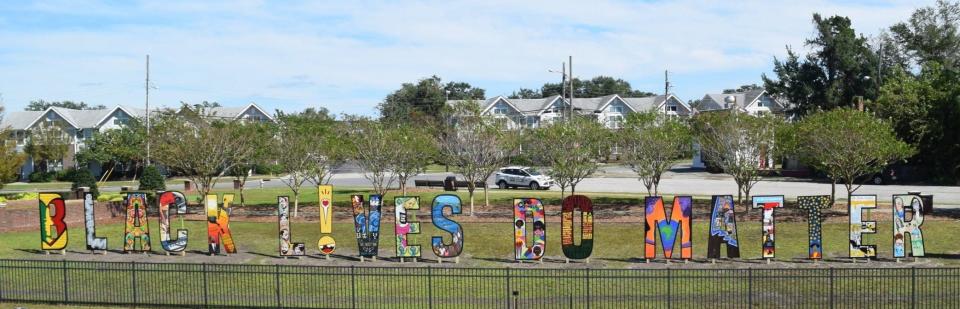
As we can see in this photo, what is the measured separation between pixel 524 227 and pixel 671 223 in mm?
4344

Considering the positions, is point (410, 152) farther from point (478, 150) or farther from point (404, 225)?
point (404, 225)

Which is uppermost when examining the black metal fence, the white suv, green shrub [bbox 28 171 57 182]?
the white suv

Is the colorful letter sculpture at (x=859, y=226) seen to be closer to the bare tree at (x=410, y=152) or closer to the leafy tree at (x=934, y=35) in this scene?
the bare tree at (x=410, y=152)

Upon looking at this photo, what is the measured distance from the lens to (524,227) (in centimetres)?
2533

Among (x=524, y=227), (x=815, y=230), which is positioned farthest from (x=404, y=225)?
(x=815, y=230)

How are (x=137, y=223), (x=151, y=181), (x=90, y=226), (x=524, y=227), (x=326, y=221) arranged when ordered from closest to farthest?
(x=524, y=227) < (x=326, y=221) < (x=137, y=223) < (x=90, y=226) < (x=151, y=181)

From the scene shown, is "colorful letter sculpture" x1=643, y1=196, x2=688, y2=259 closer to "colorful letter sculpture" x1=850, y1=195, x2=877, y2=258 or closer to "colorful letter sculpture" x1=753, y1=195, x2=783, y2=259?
"colorful letter sculpture" x1=753, y1=195, x2=783, y2=259

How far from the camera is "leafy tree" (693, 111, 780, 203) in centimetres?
3653

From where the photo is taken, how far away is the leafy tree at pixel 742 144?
3653cm

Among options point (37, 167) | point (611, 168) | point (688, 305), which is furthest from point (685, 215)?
point (37, 167)

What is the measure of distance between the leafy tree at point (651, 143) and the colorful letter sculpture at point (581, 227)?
12.7 m

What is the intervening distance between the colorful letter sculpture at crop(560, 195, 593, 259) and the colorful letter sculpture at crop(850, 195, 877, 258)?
758 centimetres

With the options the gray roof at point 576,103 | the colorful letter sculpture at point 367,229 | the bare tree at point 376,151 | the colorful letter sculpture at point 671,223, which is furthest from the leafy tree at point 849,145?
the gray roof at point 576,103

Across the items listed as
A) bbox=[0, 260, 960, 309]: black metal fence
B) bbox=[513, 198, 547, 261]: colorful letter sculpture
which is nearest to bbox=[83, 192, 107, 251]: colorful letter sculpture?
bbox=[0, 260, 960, 309]: black metal fence
